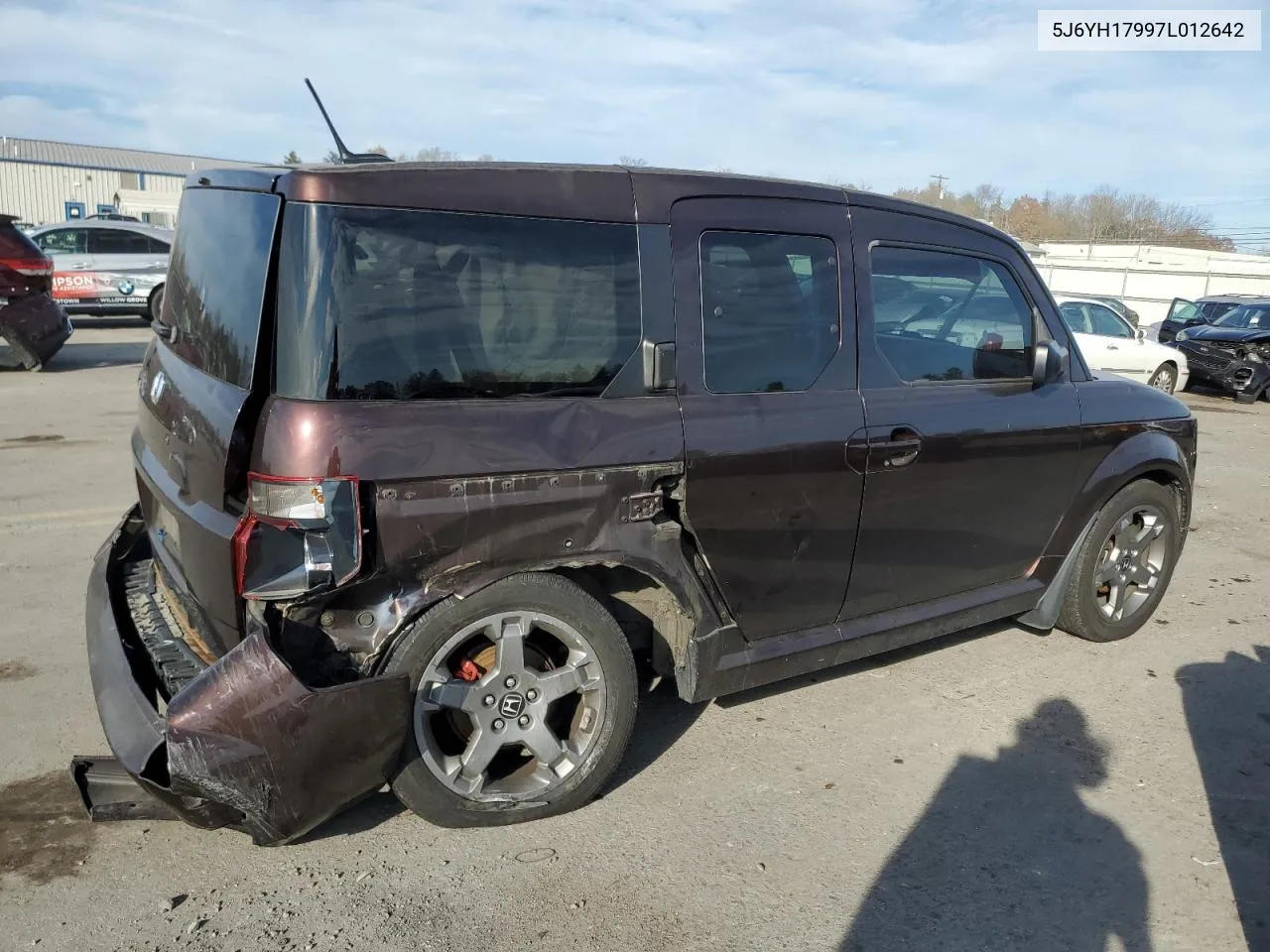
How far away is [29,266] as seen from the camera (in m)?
12.0

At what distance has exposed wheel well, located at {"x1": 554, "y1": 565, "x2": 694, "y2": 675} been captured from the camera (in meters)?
3.20

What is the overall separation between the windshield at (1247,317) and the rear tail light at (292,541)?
60.4 ft

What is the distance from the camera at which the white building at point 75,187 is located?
44750 millimetres

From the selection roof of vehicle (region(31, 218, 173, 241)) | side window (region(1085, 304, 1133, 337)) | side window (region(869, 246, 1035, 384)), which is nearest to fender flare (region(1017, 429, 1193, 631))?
side window (region(869, 246, 1035, 384))

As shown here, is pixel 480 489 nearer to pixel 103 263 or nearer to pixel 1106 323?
pixel 1106 323

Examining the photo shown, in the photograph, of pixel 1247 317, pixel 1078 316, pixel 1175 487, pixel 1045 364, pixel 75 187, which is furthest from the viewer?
pixel 75 187

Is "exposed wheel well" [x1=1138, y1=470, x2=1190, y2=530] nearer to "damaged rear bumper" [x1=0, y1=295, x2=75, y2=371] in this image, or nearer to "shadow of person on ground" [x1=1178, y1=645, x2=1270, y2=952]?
"shadow of person on ground" [x1=1178, y1=645, x2=1270, y2=952]

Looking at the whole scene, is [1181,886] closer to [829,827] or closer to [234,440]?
[829,827]

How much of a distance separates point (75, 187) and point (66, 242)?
4017cm

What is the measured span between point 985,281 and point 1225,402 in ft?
49.8

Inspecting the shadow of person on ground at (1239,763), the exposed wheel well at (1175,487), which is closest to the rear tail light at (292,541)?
the shadow of person on ground at (1239,763)

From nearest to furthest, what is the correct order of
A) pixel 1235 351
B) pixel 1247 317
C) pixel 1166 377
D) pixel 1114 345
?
1. pixel 1114 345
2. pixel 1166 377
3. pixel 1235 351
4. pixel 1247 317

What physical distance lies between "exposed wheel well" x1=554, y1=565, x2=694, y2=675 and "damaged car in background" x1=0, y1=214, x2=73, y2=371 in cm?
1152

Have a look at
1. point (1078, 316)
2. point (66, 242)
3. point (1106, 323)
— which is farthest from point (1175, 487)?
point (66, 242)
